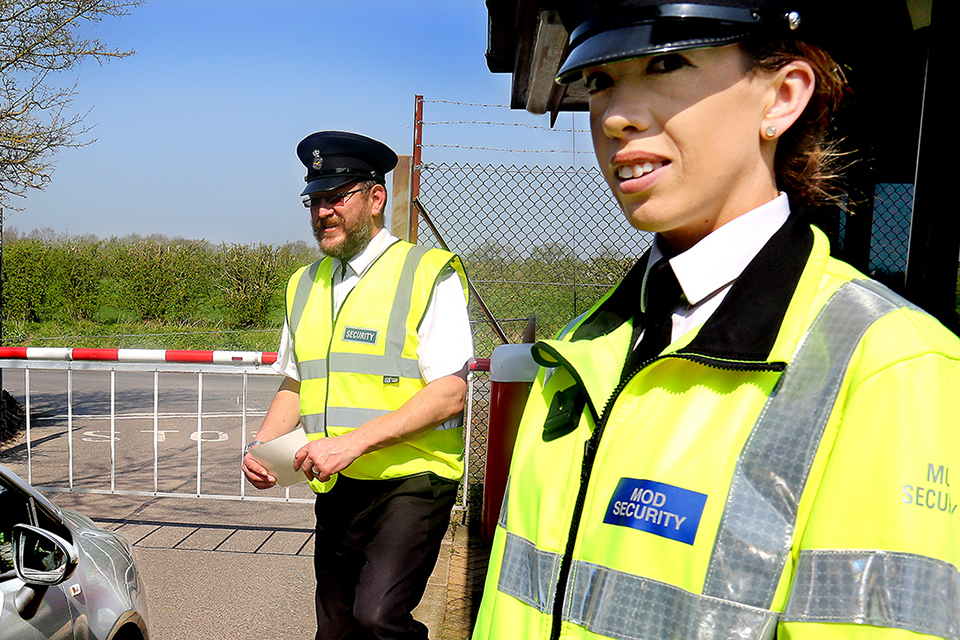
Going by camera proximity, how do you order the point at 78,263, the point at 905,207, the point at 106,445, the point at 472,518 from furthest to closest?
the point at 78,263, the point at 106,445, the point at 472,518, the point at 905,207

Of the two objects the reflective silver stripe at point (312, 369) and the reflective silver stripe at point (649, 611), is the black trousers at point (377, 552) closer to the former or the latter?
the reflective silver stripe at point (312, 369)

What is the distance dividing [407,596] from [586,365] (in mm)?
1883

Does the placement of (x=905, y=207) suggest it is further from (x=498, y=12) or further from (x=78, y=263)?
(x=78, y=263)

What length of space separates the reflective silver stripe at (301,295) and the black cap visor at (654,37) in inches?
90.7

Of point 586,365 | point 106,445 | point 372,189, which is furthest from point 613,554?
point 106,445

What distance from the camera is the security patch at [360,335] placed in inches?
113

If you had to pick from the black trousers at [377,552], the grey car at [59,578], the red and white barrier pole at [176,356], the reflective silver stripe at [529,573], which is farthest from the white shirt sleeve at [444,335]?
the red and white barrier pole at [176,356]

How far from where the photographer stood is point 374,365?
285cm

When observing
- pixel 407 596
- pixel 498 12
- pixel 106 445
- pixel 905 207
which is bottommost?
pixel 106 445

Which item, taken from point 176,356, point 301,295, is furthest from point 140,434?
point 301,295

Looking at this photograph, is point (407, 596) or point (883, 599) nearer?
point (883, 599)

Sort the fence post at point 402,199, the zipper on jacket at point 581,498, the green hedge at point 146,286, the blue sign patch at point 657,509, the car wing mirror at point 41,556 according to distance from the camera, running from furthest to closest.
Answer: the green hedge at point 146,286
the fence post at point 402,199
the car wing mirror at point 41,556
the zipper on jacket at point 581,498
the blue sign patch at point 657,509

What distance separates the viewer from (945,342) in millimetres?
824

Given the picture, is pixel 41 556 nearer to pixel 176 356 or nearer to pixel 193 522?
pixel 176 356
